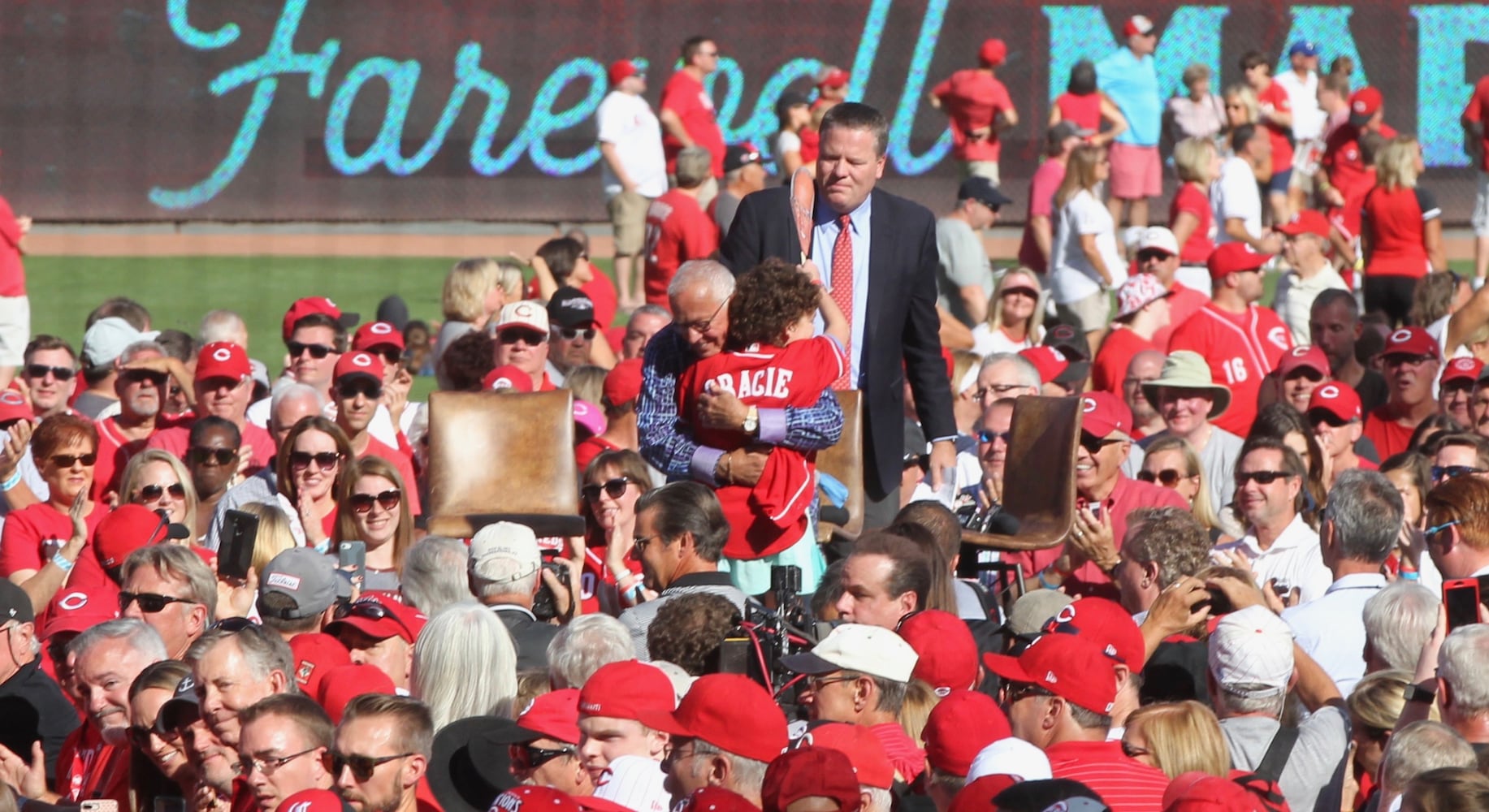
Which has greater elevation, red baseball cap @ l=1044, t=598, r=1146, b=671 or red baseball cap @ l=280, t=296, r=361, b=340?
red baseball cap @ l=280, t=296, r=361, b=340

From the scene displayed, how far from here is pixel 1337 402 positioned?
8.49m

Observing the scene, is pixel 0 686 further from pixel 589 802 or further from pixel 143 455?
pixel 589 802

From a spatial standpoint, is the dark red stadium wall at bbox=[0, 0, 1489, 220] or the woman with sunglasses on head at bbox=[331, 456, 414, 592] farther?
the dark red stadium wall at bbox=[0, 0, 1489, 220]

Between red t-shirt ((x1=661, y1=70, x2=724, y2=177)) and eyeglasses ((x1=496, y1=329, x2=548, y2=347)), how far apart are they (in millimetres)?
7781

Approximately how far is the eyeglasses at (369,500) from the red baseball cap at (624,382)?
1.43 meters

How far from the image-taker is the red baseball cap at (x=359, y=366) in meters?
8.26

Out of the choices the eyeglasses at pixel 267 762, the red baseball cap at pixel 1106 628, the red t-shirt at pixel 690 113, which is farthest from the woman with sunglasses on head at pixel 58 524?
the red t-shirt at pixel 690 113

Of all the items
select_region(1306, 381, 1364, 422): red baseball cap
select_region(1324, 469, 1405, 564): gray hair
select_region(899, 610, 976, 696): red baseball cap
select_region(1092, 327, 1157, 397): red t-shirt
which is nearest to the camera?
select_region(899, 610, 976, 696): red baseball cap

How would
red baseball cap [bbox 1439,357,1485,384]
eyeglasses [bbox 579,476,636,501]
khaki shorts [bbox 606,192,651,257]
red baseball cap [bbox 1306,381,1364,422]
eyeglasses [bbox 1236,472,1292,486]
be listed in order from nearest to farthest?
1. eyeglasses [bbox 579,476,636,501]
2. eyeglasses [bbox 1236,472,1292,486]
3. red baseball cap [bbox 1306,381,1364,422]
4. red baseball cap [bbox 1439,357,1485,384]
5. khaki shorts [bbox 606,192,651,257]

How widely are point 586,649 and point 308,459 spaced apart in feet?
9.26

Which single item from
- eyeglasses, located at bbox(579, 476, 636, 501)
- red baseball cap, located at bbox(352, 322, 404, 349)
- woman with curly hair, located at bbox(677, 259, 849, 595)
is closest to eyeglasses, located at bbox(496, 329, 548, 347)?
red baseball cap, located at bbox(352, 322, 404, 349)

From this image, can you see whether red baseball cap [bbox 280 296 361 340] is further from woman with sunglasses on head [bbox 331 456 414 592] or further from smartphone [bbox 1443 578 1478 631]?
smartphone [bbox 1443 578 1478 631]

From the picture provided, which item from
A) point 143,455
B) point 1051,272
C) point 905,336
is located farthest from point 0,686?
point 1051,272

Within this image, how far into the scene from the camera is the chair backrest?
6.94 meters
